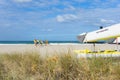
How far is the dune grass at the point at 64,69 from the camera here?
24.7 feet

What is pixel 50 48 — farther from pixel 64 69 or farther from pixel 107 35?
pixel 64 69

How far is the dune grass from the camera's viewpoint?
24.7 feet

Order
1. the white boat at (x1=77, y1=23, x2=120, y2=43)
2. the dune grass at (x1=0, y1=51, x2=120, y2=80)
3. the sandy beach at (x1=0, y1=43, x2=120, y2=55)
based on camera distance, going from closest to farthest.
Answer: the dune grass at (x1=0, y1=51, x2=120, y2=80)
the sandy beach at (x1=0, y1=43, x2=120, y2=55)
the white boat at (x1=77, y1=23, x2=120, y2=43)

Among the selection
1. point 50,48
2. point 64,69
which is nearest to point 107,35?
point 64,69

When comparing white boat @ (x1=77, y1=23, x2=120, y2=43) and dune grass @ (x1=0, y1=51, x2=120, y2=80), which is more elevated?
white boat @ (x1=77, y1=23, x2=120, y2=43)

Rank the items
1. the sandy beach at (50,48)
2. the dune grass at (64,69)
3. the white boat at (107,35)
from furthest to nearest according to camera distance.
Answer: the white boat at (107,35) → the sandy beach at (50,48) → the dune grass at (64,69)

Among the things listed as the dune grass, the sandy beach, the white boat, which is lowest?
the dune grass

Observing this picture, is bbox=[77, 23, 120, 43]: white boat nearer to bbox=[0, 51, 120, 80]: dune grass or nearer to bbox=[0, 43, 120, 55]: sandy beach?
bbox=[0, 43, 120, 55]: sandy beach

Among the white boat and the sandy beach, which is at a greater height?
the white boat

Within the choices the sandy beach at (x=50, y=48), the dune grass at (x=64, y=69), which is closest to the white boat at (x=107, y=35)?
the sandy beach at (x=50, y=48)

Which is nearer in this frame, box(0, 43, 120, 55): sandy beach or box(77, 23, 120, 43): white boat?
box(0, 43, 120, 55): sandy beach

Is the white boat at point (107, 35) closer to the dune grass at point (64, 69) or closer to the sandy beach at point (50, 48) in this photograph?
the sandy beach at point (50, 48)

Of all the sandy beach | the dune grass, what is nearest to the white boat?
the sandy beach

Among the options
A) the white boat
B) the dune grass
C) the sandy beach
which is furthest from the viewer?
the white boat
